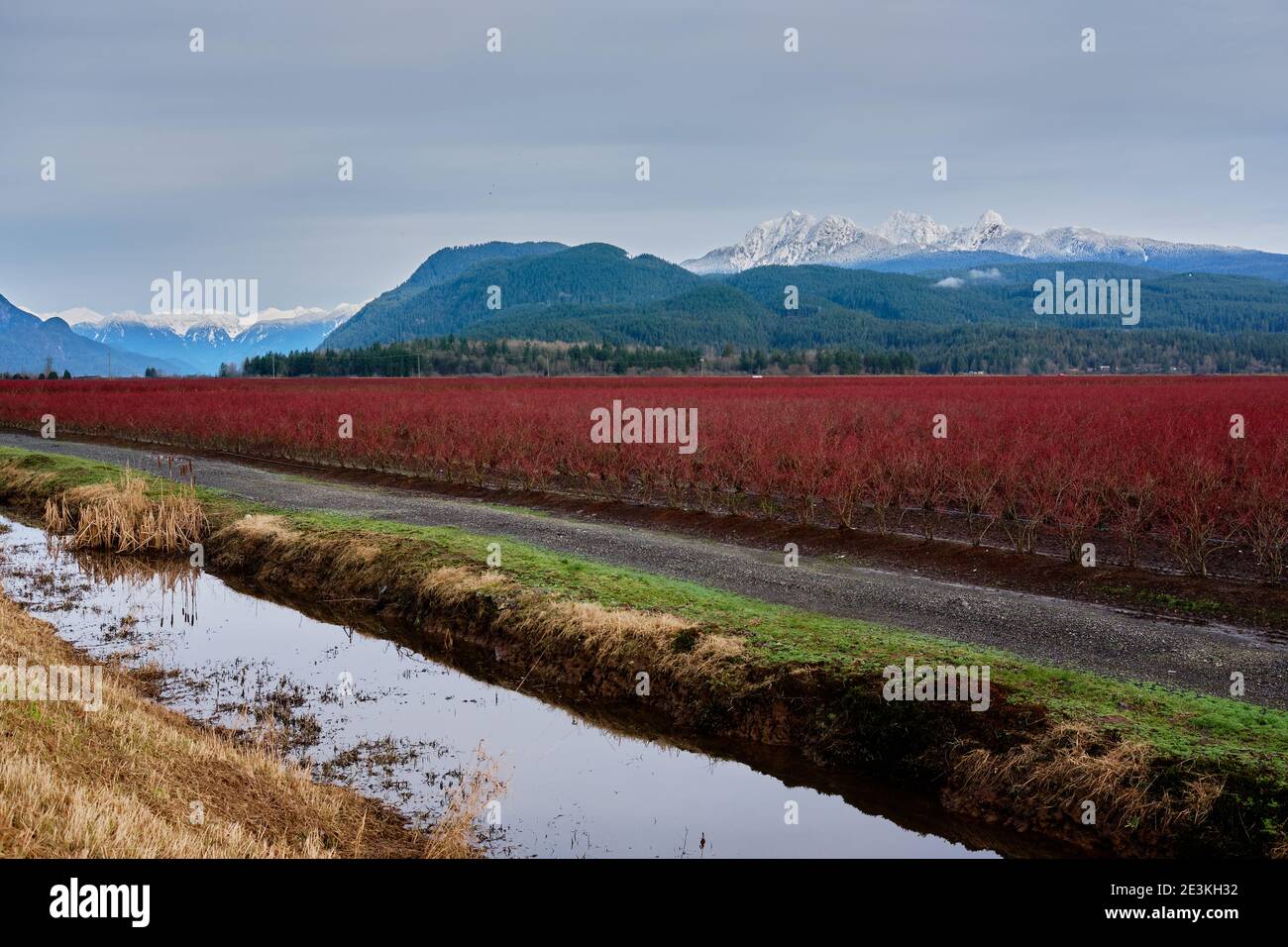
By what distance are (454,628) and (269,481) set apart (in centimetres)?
1391

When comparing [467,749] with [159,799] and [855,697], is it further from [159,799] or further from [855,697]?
[855,697]

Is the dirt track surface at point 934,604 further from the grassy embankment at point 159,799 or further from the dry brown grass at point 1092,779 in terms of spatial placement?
the grassy embankment at point 159,799

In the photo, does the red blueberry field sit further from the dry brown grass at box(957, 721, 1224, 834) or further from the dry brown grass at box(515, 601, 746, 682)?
the dry brown grass at box(957, 721, 1224, 834)

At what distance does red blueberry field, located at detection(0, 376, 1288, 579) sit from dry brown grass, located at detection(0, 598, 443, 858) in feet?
34.6

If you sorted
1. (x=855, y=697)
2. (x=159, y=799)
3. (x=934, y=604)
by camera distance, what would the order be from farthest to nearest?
(x=934, y=604) < (x=855, y=697) < (x=159, y=799)

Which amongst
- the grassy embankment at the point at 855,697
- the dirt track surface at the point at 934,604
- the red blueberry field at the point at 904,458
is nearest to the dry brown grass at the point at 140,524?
the dirt track surface at the point at 934,604

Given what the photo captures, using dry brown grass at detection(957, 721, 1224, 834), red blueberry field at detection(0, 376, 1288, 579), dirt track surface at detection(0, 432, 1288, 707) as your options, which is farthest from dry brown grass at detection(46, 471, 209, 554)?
dry brown grass at detection(957, 721, 1224, 834)

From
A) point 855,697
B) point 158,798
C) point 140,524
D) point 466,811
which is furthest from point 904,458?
point 158,798

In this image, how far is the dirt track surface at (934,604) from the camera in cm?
935

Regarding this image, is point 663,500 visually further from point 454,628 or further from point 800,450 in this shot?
point 454,628

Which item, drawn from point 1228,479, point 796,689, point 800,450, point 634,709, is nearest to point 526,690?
point 634,709

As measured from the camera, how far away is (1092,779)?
7062mm

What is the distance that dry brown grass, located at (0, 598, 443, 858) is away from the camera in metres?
5.00

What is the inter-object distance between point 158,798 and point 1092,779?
6.08 meters
